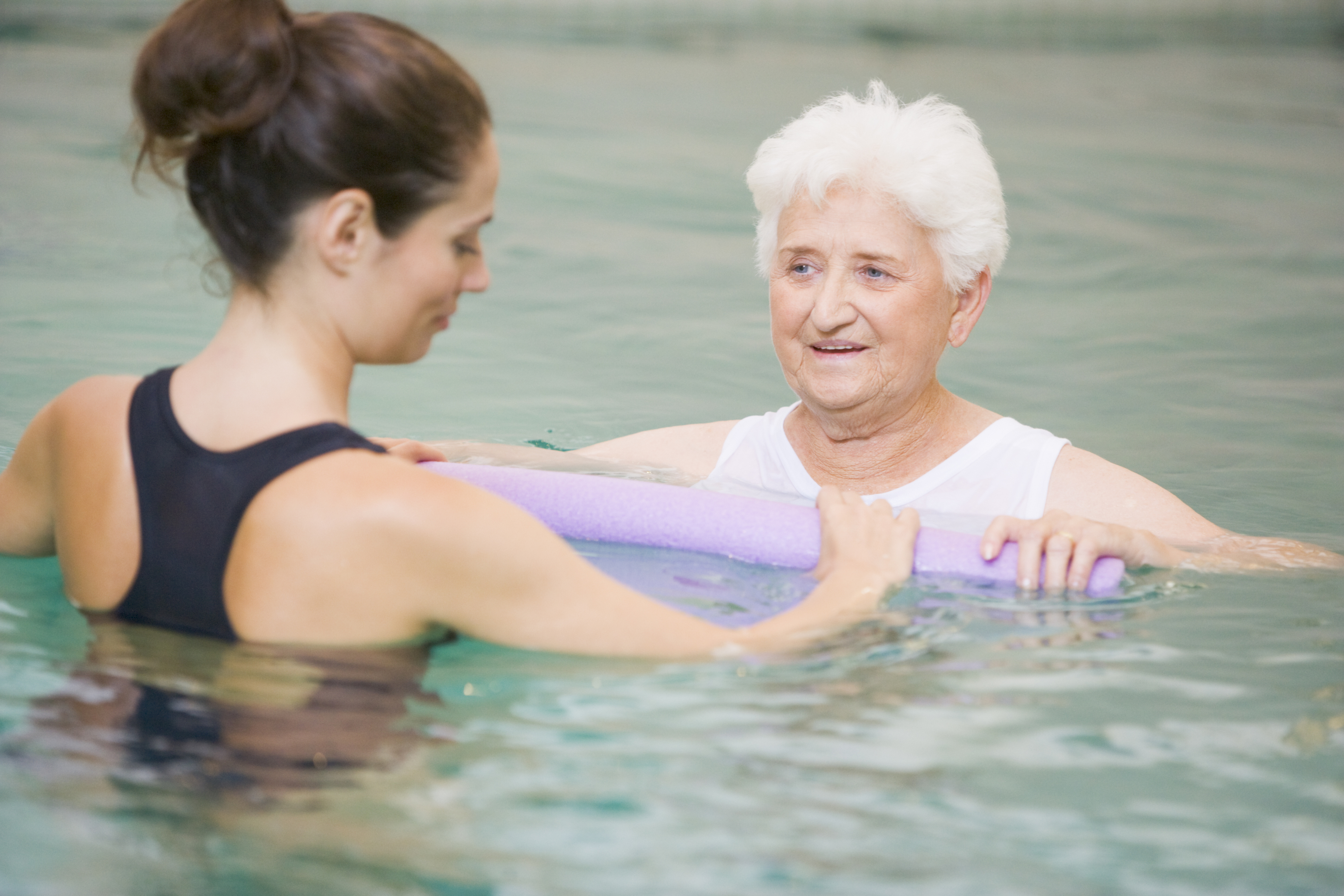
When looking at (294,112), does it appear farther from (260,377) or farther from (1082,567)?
(1082,567)

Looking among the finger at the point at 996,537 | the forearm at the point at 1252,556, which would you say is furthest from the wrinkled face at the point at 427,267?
the forearm at the point at 1252,556

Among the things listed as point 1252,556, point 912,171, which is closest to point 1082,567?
point 1252,556

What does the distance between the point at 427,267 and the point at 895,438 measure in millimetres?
1552

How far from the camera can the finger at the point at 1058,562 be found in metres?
2.57

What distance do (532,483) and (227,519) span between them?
0.96m

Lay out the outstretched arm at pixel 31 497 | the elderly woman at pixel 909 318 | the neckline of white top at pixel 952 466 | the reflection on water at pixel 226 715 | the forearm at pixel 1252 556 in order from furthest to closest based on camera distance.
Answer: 1. the neckline of white top at pixel 952 466
2. the elderly woman at pixel 909 318
3. the forearm at pixel 1252 556
4. the outstretched arm at pixel 31 497
5. the reflection on water at pixel 226 715

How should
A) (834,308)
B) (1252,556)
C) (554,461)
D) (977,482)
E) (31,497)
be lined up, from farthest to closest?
(554,461) → (977,482) → (834,308) → (1252,556) → (31,497)

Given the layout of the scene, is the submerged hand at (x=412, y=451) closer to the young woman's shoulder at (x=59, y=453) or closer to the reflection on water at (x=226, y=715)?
the young woman's shoulder at (x=59, y=453)

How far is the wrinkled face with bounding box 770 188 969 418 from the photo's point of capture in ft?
10.1

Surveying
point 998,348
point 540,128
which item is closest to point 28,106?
point 540,128

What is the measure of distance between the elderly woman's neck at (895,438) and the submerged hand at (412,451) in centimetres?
89

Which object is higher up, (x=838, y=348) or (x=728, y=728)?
(x=838, y=348)

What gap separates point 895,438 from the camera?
3.29 meters

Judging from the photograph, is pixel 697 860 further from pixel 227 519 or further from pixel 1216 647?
pixel 1216 647
